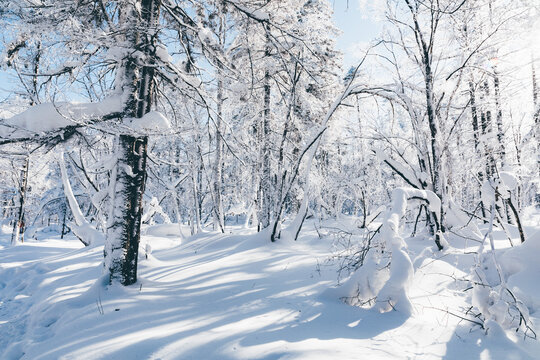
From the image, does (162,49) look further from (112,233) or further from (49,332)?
(49,332)

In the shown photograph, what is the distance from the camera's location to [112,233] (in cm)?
419

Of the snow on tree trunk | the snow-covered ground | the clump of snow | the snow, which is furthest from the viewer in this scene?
the snow on tree trunk

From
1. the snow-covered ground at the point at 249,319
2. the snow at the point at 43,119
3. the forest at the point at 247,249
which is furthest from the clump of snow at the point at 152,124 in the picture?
the snow-covered ground at the point at 249,319

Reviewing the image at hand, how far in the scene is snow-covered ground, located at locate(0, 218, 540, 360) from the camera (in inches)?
93.4

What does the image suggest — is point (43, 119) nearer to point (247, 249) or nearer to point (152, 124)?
point (152, 124)

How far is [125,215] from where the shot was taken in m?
4.22

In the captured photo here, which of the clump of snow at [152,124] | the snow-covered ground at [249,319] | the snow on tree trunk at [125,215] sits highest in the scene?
the clump of snow at [152,124]

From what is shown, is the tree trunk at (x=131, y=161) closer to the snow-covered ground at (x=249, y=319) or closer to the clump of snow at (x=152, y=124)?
the clump of snow at (x=152, y=124)

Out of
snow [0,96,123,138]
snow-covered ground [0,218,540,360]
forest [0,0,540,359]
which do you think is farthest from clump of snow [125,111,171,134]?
snow-covered ground [0,218,540,360]

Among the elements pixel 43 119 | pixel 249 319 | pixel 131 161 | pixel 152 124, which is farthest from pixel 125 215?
pixel 249 319

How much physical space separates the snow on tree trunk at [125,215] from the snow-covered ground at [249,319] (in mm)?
292

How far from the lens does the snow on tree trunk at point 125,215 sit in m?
4.17

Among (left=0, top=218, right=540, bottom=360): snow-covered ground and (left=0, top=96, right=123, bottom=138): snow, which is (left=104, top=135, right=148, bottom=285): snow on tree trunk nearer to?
(left=0, top=218, right=540, bottom=360): snow-covered ground

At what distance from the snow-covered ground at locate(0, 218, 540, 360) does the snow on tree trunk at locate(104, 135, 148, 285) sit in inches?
11.5
